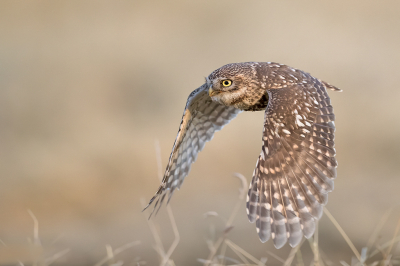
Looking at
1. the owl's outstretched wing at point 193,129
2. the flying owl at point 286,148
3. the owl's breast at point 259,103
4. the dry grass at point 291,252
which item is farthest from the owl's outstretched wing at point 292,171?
the owl's outstretched wing at point 193,129

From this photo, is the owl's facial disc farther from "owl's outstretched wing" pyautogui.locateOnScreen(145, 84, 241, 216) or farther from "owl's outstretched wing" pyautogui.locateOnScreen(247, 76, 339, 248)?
"owl's outstretched wing" pyautogui.locateOnScreen(247, 76, 339, 248)

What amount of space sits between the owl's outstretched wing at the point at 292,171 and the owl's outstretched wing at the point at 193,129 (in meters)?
1.26

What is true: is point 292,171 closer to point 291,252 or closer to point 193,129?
point 291,252

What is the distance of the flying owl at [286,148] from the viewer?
3.61 metres

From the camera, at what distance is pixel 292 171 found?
12.5ft

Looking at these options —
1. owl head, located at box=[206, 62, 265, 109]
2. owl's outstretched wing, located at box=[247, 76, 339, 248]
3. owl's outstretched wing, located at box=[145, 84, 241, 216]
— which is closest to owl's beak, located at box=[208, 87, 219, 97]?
owl head, located at box=[206, 62, 265, 109]

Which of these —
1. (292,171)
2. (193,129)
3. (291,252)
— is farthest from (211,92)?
(291,252)

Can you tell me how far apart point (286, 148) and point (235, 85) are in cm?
109

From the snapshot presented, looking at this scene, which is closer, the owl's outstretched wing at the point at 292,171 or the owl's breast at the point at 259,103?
the owl's outstretched wing at the point at 292,171

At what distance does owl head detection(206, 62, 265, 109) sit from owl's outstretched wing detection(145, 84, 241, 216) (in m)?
0.30

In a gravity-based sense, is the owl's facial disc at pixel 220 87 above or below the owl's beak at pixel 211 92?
above

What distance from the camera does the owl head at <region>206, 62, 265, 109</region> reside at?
4.73 metres

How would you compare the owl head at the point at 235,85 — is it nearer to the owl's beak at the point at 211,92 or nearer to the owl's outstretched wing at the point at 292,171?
the owl's beak at the point at 211,92

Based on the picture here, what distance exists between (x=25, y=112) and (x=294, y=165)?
11.0 meters
